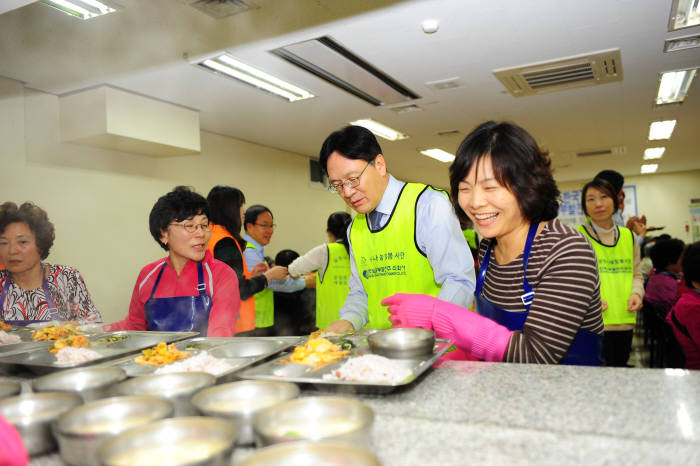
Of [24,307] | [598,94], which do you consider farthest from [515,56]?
[24,307]

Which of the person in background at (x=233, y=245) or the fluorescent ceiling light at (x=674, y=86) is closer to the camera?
the person in background at (x=233, y=245)

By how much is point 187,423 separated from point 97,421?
0.79 ft

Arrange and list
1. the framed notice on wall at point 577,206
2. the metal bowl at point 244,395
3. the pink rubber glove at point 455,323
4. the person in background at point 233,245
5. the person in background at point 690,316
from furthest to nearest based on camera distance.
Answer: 1. the framed notice on wall at point 577,206
2. the person in background at point 233,245
3. the person in background at point 690,316
4. the pink rubber glove at point 455,323
5. the metal bowl at point 244,395

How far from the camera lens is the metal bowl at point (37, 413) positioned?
89 cm

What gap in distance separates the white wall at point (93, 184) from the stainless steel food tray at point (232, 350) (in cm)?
179

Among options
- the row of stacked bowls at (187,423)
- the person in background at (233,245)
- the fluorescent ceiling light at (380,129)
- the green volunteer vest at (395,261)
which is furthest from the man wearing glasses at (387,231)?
the fluorescent ceiling light at (380,129)

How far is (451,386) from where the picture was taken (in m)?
1.18

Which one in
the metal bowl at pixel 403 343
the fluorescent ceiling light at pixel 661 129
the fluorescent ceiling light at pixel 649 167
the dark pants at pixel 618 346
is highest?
the fluorescent ceiling light at pixel 661 129

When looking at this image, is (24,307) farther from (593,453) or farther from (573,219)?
(573,219)

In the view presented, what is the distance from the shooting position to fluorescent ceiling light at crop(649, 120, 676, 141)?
6082mm

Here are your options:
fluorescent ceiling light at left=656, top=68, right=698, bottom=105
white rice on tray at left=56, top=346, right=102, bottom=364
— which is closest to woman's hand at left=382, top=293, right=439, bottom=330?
white rice on tray at left=56, top=346, right=102, bottom=364

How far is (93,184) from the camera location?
4.22 meters

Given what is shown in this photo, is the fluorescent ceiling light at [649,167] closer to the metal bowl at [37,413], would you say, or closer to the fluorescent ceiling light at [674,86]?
the fluorescent ceiling light at [674,86]

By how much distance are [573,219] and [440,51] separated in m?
10.1
